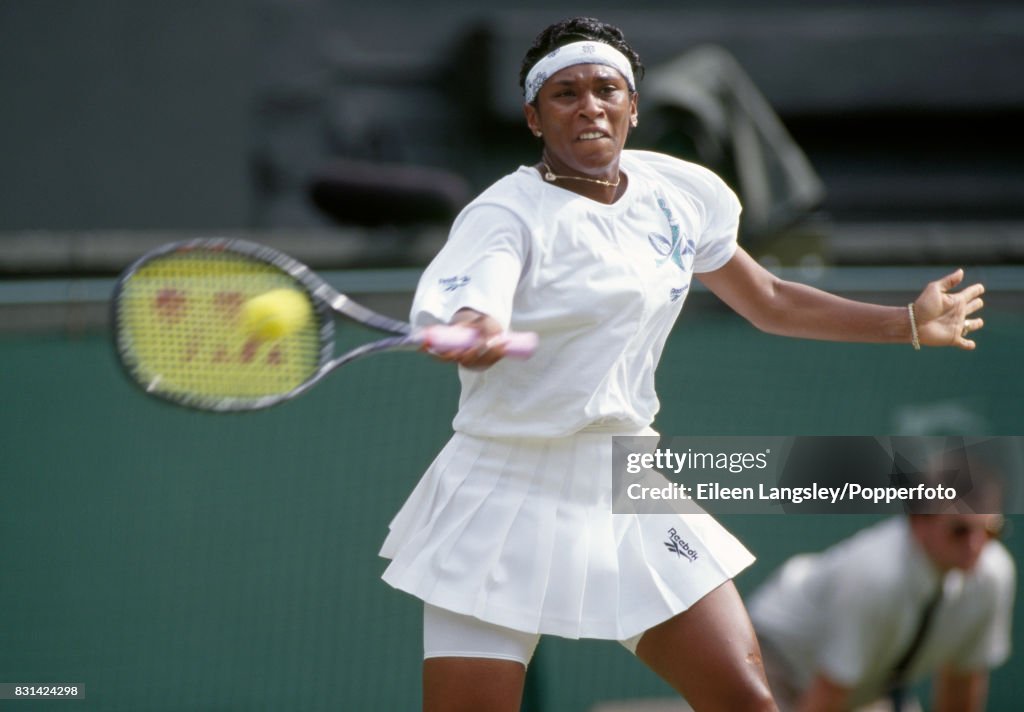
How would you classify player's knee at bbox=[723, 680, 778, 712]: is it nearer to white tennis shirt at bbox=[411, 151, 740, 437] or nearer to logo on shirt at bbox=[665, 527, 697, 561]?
logo on shirt at bbox=[665, 527, 697, 561]

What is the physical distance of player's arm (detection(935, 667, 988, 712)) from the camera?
203 inches

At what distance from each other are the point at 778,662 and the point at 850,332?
1651 millimetres

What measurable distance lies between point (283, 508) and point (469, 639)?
211cm

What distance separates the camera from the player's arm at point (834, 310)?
3668 mm

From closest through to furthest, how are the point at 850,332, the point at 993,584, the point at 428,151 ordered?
1. the point at 850,332
2. the point at 993,584
3. the point at 428,151

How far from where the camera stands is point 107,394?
504cm

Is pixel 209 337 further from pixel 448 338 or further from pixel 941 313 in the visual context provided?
pixel 941 313

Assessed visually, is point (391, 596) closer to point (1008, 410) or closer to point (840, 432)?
point (840, 432)

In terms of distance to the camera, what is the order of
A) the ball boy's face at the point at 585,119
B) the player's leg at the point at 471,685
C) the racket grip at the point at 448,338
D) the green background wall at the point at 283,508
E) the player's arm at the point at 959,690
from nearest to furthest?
the racket grip at the point at 448,338 → the player's leg at the point at 471,685 → the ball boy's face at the point at 585,119 → the green background wall at the point at 283,508 → the player's arm at the point at 959,690

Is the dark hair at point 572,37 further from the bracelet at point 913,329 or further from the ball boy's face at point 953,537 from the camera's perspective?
the ball boy's face at point 953,537

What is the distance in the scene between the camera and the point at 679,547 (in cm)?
336

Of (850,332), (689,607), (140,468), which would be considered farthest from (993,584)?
(140,468)

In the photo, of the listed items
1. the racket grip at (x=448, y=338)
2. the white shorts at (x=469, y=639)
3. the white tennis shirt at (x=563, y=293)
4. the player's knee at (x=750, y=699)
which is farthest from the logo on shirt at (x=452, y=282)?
the player's knee at (x=750, y=699)

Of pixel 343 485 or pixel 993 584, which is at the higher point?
pixel 343 485
